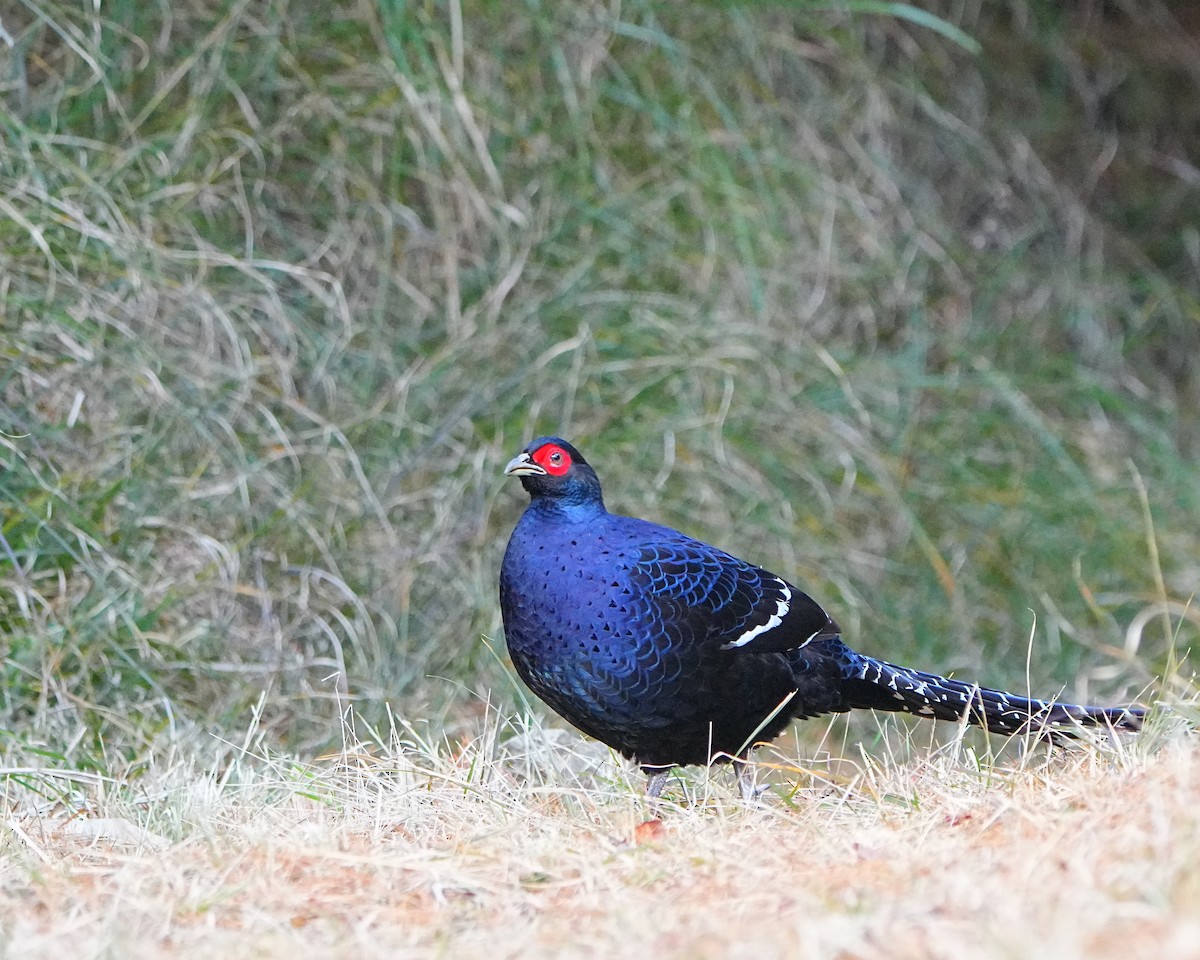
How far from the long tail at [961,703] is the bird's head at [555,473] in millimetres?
694

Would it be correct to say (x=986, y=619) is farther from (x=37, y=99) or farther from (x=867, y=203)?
(x=37, y=99)

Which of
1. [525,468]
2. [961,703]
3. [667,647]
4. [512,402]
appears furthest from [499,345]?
[961,703]

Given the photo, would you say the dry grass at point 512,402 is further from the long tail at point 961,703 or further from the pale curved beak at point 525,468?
the pale curved beak at point 525,468

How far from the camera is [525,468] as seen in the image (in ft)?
10.5

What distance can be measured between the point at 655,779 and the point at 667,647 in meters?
0.25

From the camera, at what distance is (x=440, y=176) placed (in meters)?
4.52

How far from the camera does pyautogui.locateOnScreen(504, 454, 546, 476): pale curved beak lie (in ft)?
10.4

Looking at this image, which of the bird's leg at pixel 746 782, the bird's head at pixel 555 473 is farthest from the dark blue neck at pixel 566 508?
the bird's leg at pixel 746 782

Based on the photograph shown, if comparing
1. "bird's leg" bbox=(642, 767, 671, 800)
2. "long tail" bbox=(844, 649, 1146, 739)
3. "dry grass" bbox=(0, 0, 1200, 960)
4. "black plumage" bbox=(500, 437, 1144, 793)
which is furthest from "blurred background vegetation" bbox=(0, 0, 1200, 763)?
"bird's leg" bbox=(642, 767, 671, 800)

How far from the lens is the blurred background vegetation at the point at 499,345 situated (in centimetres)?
382

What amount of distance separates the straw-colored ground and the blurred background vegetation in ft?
2.70

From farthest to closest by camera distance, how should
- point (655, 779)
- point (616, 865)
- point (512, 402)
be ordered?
point (512, 402) → point (655, 779) → point (616, 865)

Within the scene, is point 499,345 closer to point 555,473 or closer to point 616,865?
point 555,473

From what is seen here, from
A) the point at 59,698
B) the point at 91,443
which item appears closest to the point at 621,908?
the point at 59,698
